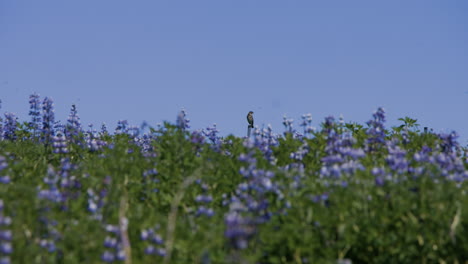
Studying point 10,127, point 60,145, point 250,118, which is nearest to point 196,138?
point 60,145

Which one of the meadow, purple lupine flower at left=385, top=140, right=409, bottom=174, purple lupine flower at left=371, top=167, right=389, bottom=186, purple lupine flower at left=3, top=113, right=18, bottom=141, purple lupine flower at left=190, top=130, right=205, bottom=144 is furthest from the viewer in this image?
purple lupine flower at left=3, top=113, right=18, bottom=141

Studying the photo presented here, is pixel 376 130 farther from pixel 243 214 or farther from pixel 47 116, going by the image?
pixel 47 116

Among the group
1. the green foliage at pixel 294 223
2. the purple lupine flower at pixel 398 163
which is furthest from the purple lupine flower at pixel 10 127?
the purple lupine flower at pixel 398 163

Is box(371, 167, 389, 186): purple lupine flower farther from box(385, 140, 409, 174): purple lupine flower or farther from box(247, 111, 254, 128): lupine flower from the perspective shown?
box(247, 111, 254, 128): lupine flower

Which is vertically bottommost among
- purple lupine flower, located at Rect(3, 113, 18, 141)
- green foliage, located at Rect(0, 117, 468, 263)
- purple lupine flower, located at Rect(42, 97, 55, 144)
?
green foliage, located at Rect(0, 117, 468, 263)

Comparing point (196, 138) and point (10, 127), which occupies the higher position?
point (10, 127)

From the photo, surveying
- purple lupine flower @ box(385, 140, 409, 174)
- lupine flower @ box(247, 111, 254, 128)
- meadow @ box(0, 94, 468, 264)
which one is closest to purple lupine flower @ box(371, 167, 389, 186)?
meadow @ box(0, 94, 468, 264)

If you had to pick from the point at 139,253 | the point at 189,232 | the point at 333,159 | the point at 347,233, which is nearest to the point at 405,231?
the point at 347,233

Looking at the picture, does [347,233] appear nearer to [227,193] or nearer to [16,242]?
[227,193]

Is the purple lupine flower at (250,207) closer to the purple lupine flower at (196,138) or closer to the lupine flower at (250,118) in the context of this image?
the purple lupine flower at (196,138)

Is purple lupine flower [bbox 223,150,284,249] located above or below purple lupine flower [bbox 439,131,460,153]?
below

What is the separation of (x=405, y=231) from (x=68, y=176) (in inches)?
174

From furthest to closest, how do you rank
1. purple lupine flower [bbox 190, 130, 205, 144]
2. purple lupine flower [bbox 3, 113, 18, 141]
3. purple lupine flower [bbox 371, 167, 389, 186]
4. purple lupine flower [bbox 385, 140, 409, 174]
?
purple lupine flower [bbox 3, 113, 18, 141]
purple lupine flower [bbox 190, 130, 205, 144]
purple lupine flower [bbox 385, 140, 409, 174]
purple lupine flower [bbox 371, 167, 389, 186]

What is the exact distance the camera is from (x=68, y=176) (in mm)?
7668
